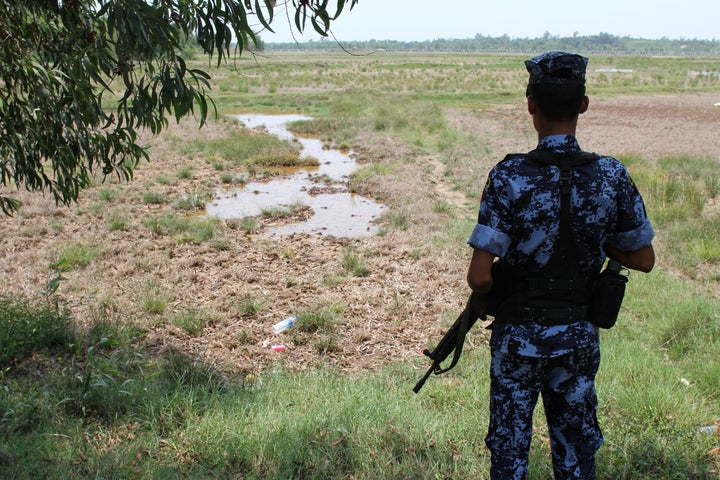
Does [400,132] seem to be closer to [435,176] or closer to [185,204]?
[435,176]

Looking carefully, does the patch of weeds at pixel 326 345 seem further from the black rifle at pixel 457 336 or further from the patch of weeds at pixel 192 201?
the patch of weeds at pixel 192 201

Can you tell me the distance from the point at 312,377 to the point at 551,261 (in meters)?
2.60

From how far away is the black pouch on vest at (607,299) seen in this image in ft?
7.07

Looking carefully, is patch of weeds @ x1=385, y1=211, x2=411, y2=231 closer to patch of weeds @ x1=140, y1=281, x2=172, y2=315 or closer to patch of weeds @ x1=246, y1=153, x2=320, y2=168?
patch of weeds @ x1=140, y1=281, x2=172, y2=315

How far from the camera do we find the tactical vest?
2082 millimetres

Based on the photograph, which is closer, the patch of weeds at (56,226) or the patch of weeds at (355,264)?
the patch of weeds at (355,264)

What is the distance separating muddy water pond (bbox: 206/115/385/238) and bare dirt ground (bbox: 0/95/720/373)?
0.58m

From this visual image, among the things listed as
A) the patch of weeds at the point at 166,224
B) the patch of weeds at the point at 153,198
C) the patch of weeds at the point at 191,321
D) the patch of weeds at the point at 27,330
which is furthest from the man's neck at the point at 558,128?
the patch of weeds at the point at 153,198

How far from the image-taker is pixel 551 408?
2307 mm

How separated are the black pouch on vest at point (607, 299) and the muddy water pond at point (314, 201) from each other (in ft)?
23.6

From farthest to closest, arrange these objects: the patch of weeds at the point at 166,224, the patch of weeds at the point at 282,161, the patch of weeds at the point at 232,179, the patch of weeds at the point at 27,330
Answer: the patch of weeds at the point at 282,161 → the patch of weeds at the point at 232,179 → the patch of weeds at the point at 166,224 → the patch of weeds at the point at 27,330

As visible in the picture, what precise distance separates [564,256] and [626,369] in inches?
92.0

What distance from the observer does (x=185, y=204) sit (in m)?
10.9

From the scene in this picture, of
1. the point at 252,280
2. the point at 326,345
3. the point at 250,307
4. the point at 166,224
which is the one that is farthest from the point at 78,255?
the point at 326,345
